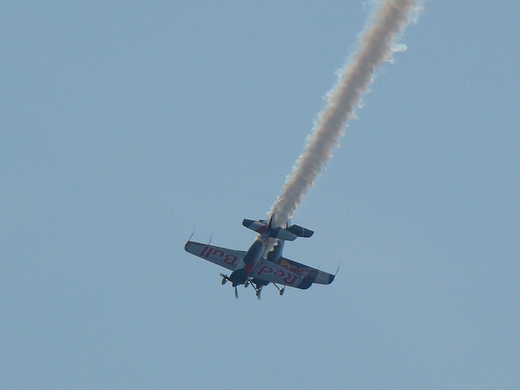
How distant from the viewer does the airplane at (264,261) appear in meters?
55.0

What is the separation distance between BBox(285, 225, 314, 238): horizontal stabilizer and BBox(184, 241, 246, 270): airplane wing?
313 cm

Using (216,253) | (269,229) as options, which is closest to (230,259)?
(216,253)

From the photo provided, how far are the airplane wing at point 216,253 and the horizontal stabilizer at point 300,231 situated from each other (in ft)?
10.3

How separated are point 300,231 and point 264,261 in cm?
274

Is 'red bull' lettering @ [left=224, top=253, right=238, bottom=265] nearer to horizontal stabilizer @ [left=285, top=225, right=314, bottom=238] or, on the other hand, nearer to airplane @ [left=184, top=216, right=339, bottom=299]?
airplane @ [left=184, top=216, right=339, bottom=299]

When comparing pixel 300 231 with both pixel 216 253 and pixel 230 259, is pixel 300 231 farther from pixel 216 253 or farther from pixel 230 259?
pixel 216 253

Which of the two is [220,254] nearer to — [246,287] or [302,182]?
[246,287]

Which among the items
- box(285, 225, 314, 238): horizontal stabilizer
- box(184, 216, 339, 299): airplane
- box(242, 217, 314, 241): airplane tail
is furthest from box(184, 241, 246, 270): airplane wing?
box(285, 225, 314, 238): horizontal stabilizer

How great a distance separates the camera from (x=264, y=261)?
5709 centimetres

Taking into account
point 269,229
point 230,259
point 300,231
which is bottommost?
point 230,259

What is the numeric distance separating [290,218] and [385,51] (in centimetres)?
1033

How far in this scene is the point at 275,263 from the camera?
5862 cm

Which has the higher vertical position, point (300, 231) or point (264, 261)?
point (300, 231)

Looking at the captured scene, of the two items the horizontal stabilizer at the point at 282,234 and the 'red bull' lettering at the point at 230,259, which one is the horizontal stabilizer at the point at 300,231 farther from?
the 'red bull' lettering at the point at 230,259
